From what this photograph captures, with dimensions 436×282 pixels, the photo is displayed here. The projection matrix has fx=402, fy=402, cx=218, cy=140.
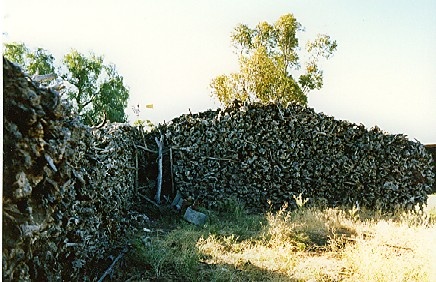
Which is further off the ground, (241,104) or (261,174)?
(241,104)

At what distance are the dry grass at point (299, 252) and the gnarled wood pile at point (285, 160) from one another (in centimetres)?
145

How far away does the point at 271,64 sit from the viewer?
1565 centimetres

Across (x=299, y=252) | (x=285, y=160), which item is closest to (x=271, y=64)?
(x=285, y=160)

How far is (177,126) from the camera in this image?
7.84 meters

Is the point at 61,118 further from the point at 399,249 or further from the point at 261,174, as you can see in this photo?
the point at 261,174

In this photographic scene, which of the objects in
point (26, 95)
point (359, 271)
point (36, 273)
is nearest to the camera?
point (26, 95)

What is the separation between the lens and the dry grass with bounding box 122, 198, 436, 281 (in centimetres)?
372

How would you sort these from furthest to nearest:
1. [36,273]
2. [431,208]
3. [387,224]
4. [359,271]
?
[431,208] → [387,224] → [359,271] → [36,273]

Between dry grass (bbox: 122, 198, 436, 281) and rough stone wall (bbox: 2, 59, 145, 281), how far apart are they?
2.44 ft

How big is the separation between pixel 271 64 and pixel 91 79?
740 centimetres

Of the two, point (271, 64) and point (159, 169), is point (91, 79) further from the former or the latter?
point (159, 169)

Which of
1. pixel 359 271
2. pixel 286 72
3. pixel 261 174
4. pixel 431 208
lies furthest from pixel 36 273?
pixel 286 72

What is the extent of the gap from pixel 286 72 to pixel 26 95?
15056 millimetres

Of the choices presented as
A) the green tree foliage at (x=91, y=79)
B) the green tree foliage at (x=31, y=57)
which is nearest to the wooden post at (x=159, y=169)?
the green tree foliage at (x=91, y=79)
